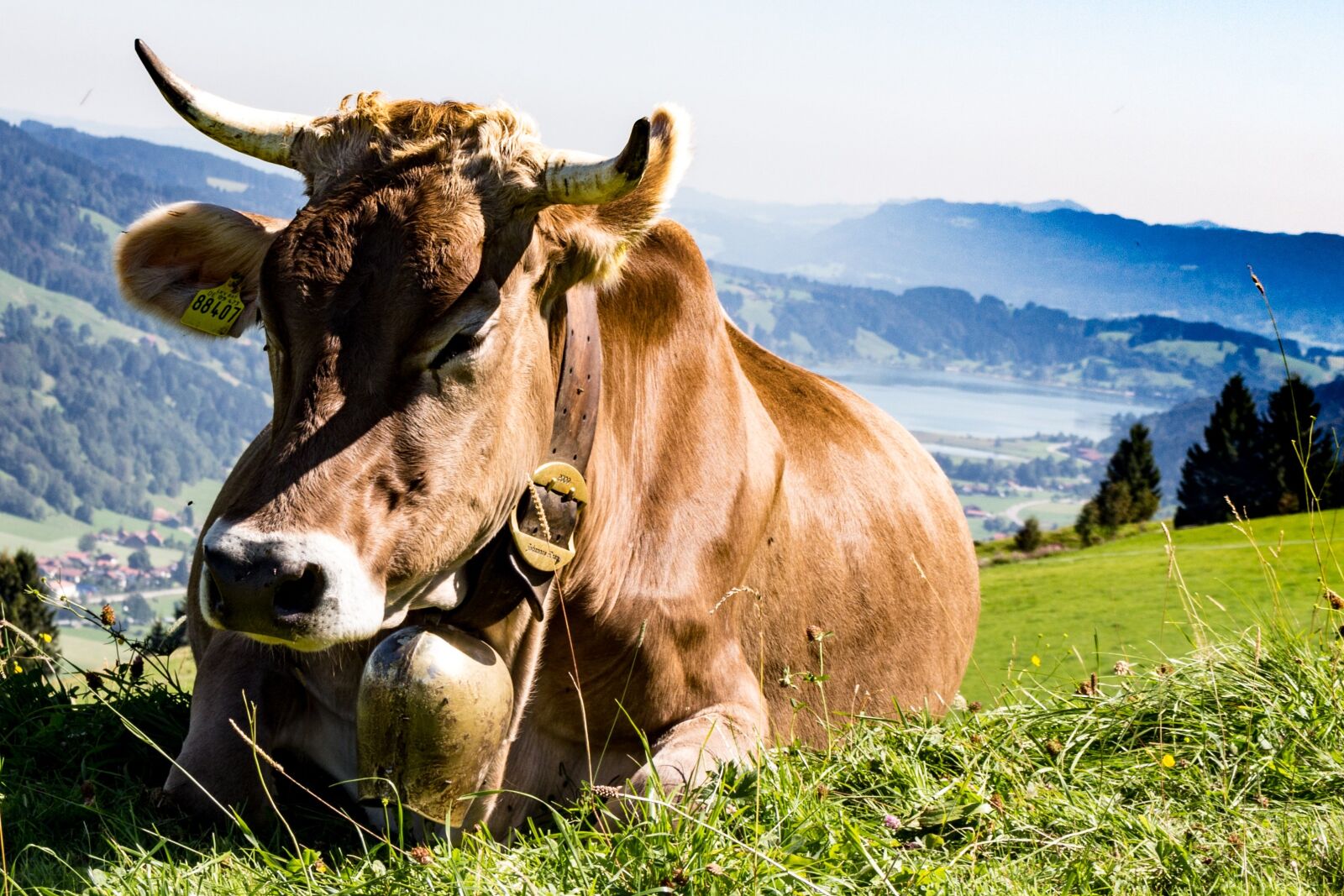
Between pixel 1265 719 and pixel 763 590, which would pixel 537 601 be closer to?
pixel 763 590

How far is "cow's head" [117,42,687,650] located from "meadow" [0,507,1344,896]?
2.86 ft

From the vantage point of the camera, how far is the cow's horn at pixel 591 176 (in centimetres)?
343

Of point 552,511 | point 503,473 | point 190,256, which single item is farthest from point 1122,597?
point 503,473

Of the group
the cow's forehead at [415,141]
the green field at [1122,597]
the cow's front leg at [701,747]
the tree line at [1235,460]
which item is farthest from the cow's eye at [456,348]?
the tree line at [1235,460]

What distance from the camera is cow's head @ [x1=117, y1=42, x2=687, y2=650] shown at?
10.0ft

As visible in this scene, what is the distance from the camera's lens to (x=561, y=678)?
14.1 ft

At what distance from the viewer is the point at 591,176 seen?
3.54 m

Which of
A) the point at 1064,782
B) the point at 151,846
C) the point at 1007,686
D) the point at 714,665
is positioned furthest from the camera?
the point at 1007,686

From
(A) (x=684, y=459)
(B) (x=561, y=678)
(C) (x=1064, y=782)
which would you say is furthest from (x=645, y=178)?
(C) (x=1064, y=782)

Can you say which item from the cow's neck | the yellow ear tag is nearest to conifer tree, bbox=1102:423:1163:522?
the cow's neck

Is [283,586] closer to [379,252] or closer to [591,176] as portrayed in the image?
[379,252]

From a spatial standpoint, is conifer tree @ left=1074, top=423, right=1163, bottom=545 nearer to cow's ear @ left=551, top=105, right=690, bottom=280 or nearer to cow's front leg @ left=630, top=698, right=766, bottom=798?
cow's front leg @ left=630, top=698, right=766, bottom=798

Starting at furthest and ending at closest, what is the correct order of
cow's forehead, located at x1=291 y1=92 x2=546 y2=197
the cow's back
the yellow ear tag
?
the cow's back, the yellow ear tag, cow's forehead, located at x1=291 y1=92 x2=546 y2=197

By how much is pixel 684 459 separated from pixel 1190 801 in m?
2.11
